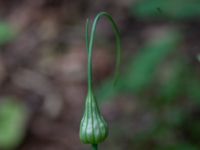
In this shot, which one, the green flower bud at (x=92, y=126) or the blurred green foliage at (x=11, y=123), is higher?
the green flower bud at (x=92, y=126)

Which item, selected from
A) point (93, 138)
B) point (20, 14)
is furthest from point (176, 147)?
point (20, 14)

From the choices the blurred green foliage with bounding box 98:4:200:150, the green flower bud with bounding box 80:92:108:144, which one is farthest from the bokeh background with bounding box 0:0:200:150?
the green flower bud with bounding box 80:92:108:144

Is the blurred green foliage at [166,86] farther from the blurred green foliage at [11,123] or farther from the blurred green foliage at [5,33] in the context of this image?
the blurred green foliage at [5,33]

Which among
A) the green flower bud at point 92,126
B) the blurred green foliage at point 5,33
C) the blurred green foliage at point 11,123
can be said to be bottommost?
the blurred green foliage at point 11,123

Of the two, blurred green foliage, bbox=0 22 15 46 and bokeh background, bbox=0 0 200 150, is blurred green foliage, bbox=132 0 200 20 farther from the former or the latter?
blurred green foliage, bbox=0 22 15 46

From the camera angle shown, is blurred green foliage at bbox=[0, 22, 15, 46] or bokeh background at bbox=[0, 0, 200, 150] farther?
blurred green foliage at bbox=[0, 22, 15, 46]

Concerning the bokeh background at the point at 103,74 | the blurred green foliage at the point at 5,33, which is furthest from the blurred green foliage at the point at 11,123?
the blurred green foliage at the point at 5,33

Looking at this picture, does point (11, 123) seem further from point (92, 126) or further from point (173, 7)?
point (92, 126)

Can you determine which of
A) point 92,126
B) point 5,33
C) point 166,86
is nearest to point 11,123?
point 5,33
